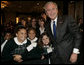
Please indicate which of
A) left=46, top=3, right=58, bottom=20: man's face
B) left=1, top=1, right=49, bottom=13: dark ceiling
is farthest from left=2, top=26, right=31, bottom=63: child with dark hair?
left=1, top=1, right=49, bottom=13: dark ceiling

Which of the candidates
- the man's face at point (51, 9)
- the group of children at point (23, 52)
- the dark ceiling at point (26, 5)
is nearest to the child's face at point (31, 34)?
the group of children at point (23, 52)

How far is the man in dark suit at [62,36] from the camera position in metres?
2.35

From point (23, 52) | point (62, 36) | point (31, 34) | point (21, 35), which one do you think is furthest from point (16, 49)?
point (31, 34)

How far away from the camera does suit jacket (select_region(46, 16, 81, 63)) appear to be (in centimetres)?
236

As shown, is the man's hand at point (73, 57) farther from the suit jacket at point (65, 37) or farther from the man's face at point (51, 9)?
the man's face at point (51, 9)

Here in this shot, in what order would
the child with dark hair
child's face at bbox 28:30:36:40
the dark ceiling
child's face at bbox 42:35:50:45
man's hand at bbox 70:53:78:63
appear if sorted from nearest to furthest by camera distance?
1. the child with dark hair
2. man's hand at bbox 70:53:78:63
3. child's face at bbox 42:35:50:45
4. child's face at bbox 28:30:36:40
5. the dark ceiling

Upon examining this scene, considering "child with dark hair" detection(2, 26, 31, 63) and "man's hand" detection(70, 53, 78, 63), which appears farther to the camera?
"man's hand" detection(70, 53, 78, 63)

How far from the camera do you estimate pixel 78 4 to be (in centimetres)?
1120

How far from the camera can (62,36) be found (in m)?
2.36

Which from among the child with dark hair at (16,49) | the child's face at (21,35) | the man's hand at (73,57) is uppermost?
the child's face at (21,35)

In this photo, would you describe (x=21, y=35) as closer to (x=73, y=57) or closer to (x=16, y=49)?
(x=16, y=49)

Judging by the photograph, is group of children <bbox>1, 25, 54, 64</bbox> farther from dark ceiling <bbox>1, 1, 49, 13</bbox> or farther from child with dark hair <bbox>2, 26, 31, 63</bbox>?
dark ceiling <bbox>1, 1, 49, 13</bbox>

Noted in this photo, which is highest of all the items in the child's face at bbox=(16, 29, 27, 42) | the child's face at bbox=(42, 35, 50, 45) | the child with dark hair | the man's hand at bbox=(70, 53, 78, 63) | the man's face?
the man's face

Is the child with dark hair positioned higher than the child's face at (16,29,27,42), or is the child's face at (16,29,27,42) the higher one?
the child's face at (16,29,27,42)
